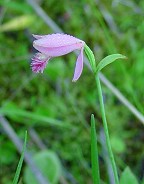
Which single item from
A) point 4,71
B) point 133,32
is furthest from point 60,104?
point 133,32

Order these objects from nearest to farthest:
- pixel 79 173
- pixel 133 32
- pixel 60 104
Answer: pixel 79 173
pixel 60 104
pixel 133 32

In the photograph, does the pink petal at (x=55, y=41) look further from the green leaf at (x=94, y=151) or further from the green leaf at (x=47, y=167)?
the green leaf at (x=47, y=167)

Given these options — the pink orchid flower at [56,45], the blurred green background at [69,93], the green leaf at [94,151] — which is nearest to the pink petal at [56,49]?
the pink orchid flower at [56,45]

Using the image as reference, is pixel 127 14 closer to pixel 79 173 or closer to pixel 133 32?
pixel 133 32

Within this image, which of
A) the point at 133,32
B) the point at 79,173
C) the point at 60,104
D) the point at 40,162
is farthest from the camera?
the point at 133,32

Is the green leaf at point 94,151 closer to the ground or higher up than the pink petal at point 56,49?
closer to the ground

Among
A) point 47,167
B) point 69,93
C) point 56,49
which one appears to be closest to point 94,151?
point 56,49

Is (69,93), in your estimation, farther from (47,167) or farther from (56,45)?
(56,45)

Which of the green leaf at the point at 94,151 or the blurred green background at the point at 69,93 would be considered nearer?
the green leaf at the point at 94,151
